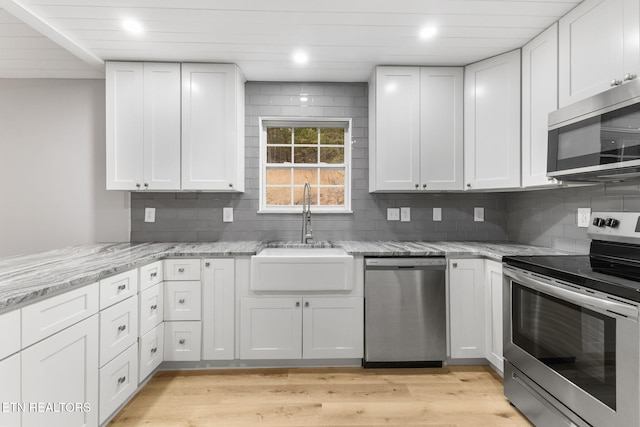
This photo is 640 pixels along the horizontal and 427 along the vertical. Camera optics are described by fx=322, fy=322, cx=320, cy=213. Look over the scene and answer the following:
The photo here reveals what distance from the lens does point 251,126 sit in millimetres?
3037

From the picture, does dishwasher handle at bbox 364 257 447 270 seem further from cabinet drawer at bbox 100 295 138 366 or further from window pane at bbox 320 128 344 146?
cabinet drawer at bbox 100 295 138 366

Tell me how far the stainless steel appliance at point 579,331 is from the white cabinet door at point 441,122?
103 centimetres

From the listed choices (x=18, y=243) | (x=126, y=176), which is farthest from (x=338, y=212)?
(x=18, y=243)

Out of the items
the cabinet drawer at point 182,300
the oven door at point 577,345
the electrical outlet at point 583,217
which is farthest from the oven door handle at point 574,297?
the cabinet drawer at point 182,300

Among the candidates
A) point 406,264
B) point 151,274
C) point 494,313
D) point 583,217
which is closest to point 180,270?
point 151,274

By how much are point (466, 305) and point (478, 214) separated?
1016mm

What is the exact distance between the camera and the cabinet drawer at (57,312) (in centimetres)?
125

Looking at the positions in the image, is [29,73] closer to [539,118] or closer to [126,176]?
[126,176]

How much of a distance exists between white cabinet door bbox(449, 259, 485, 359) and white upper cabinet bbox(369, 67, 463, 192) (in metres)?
0.73

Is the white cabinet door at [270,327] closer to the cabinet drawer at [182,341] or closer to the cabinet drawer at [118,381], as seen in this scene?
the cabinet drawer at [182,341]

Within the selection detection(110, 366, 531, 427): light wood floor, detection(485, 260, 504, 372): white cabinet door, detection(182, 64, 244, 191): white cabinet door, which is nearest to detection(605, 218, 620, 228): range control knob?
detection(485, 260, 504, 372): white cabinet door

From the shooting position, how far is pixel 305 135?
3.19 meters

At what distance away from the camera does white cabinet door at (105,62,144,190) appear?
104 inches

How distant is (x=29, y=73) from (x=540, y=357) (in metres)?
4.36
